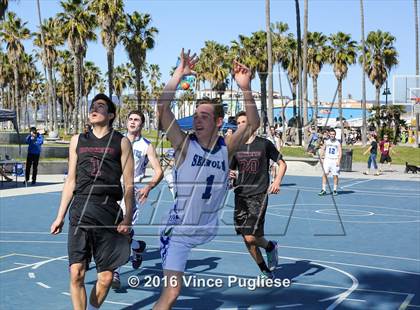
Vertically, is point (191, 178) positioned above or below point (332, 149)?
above

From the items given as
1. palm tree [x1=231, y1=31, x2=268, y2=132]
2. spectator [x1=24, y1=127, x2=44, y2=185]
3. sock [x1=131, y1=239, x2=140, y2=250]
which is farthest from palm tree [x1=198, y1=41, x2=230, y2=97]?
sock [x1=131, y1=239, x2=140, y2=250]

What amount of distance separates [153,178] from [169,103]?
2.31 metres

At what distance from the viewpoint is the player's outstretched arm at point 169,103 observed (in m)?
5.12

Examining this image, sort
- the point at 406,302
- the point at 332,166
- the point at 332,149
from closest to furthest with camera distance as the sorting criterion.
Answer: the point at 406,302
the point at 332,149
the point at 332,166

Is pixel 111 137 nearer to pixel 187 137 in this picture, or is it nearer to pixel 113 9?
pixel 187 137

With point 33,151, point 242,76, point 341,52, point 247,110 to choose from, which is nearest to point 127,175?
point 247,110

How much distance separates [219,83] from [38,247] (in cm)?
6833

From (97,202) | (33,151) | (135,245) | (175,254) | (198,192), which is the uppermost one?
(198,192)

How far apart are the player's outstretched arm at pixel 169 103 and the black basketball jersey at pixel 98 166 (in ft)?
2.65

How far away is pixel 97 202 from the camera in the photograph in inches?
226

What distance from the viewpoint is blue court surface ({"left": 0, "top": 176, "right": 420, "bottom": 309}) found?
24.0 feet

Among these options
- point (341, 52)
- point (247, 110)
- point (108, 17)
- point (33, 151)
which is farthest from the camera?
point (341, 52)

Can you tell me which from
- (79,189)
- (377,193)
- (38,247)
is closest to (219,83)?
(377,193)

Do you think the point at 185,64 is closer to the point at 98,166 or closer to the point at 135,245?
the point at 98,166
